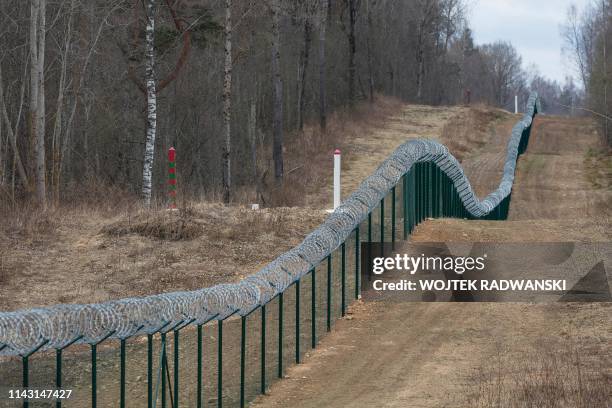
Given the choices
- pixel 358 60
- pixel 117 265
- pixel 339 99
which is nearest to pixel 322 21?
pixel 339 99

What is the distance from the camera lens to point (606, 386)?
962 centimetres

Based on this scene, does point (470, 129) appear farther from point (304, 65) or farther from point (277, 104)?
point (277, 104)

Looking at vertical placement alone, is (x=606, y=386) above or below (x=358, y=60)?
below

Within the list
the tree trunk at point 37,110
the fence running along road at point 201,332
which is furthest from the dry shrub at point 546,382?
the tree trunk at point 37,110

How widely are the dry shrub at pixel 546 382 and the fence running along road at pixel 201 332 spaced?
2274 mm

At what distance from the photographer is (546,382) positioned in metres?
9.79

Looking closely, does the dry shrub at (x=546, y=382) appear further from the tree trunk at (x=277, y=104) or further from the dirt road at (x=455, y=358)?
the tree trunk at (x=277, y=104)

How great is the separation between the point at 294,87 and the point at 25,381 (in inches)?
1814

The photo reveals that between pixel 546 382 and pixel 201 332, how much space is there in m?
3.34

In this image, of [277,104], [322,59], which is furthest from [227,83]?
[322,59]

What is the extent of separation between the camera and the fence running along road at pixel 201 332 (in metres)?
7.66

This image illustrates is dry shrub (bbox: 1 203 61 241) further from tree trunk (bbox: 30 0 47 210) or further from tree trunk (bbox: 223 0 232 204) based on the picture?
tree trunk (bbox: 223 0 232 204)

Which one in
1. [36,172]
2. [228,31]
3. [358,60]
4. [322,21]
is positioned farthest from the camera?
[358,60]

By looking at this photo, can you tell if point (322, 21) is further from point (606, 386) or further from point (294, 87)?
point (606, 386)
